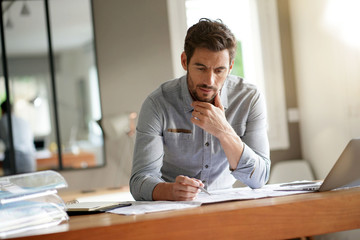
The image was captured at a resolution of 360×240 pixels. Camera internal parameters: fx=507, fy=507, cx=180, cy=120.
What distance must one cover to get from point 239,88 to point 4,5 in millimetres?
3178

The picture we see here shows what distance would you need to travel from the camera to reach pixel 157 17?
4570 millimetres

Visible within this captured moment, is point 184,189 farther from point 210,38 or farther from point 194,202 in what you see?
point 210,38

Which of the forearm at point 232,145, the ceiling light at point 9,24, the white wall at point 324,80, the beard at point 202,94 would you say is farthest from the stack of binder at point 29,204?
the ceiling light at point 9,24

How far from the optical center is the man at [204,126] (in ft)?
5.72

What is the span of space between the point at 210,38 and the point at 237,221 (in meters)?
0.82

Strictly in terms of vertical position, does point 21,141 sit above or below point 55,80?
below

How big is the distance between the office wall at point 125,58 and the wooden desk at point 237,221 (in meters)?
3.22

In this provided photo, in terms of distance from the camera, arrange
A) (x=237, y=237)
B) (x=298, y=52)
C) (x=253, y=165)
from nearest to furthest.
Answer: (x=237, y=237), (x=253, y=165), (x=298, y=52)

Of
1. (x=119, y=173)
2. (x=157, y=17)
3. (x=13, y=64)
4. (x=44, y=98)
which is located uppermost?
(x=157, y=17)

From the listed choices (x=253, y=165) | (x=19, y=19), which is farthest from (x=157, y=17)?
(x=253, y=165)

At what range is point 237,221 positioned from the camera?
1.25m

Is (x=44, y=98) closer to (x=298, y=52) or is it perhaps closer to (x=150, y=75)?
(x=150, y=75)

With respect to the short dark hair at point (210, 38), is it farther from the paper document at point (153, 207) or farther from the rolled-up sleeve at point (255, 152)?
the paper document at point (153, 207)

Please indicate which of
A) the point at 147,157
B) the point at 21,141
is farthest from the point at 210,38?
the point at 21,141
